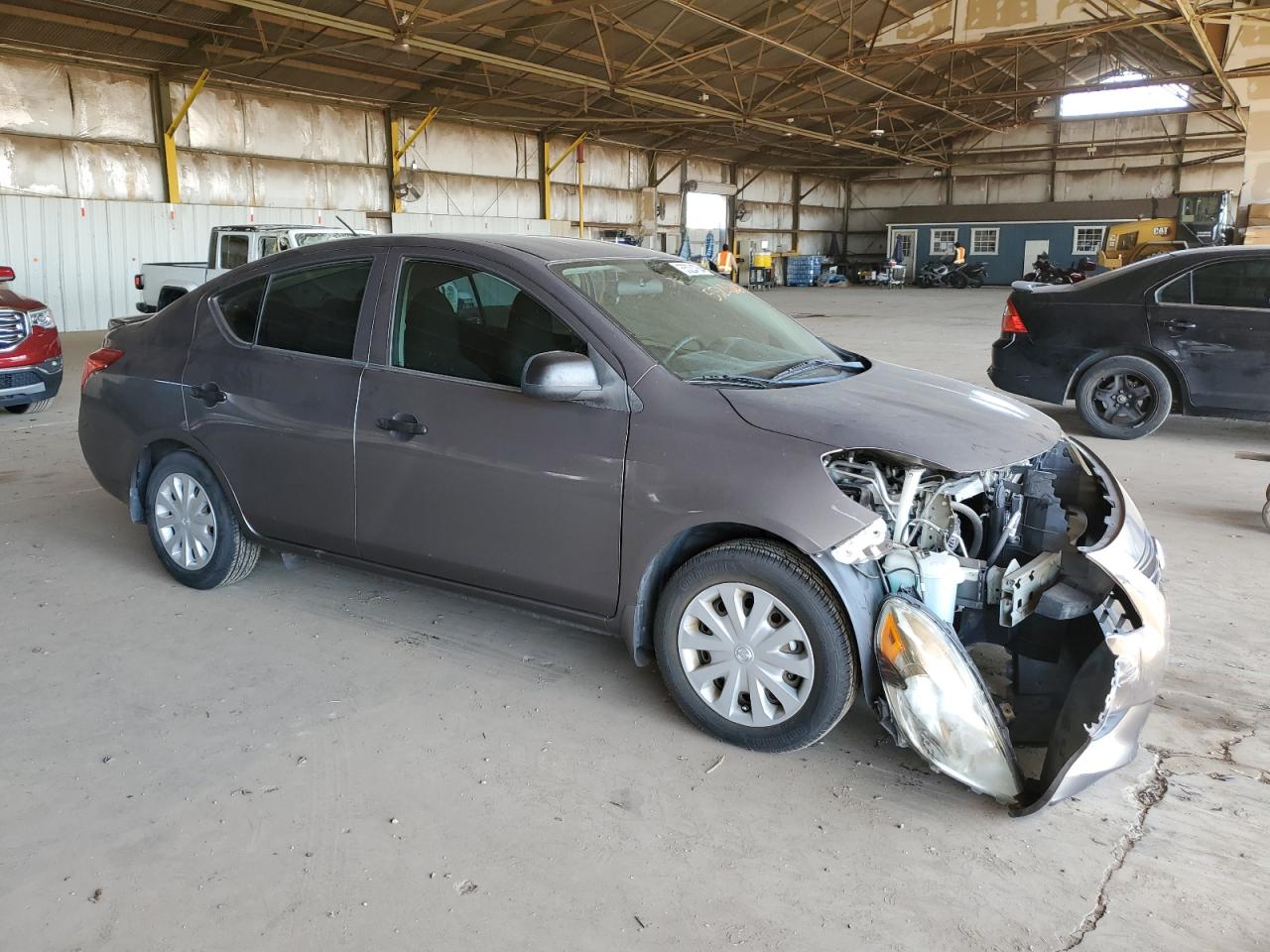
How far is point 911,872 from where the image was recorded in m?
2.47

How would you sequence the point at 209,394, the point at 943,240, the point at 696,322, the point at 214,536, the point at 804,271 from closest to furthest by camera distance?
the point at 696,322 < the point at 209,394 < the point at 214,536 < the point at 804,271 < the point at 943,240

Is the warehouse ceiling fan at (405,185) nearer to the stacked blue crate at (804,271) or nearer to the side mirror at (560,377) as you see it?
the stacked blue crate at (804,271)

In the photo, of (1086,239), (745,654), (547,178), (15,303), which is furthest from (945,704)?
(1086,239)

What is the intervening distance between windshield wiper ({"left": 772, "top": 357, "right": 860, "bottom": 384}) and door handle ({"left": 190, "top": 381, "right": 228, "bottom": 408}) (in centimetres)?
230

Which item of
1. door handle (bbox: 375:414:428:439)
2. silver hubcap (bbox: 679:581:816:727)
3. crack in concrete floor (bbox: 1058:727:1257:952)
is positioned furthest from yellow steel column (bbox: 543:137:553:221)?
crack in concrete floor (bbox: 1058:727:1257:952)

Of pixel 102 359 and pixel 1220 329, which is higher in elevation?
pixel 1220 329

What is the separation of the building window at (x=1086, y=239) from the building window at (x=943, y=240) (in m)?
4.51

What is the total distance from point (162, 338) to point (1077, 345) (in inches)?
252

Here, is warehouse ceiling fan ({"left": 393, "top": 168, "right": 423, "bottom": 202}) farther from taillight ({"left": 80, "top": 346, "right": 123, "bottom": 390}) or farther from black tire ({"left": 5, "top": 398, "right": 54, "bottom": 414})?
taillight ({"left": 80, "top": 346, "right": 123, "bottom": 390})

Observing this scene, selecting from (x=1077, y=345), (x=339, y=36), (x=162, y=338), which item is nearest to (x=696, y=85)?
(x=339, y=36)

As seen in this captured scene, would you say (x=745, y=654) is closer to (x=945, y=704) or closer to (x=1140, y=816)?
(x=945, y=704)

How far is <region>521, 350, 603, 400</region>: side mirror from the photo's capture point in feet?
10.0

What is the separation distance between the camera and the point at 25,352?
8.29m

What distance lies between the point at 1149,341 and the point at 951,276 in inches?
1168
